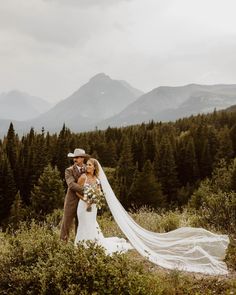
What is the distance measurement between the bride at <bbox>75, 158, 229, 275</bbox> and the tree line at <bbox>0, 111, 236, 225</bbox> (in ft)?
179

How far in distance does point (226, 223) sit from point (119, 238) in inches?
111

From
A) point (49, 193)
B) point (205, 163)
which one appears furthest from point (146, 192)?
point (205, 163)

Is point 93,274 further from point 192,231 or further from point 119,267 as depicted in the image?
point 192,231

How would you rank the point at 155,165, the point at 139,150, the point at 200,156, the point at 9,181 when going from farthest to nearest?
the point at 139,150, the point at 200,156, the point at 155,165, the point at 9,181

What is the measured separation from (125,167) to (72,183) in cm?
7376

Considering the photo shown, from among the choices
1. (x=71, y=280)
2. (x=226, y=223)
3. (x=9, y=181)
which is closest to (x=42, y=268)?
(x=71, y=280)

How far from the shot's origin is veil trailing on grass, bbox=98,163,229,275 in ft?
30.6

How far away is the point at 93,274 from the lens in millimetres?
6094

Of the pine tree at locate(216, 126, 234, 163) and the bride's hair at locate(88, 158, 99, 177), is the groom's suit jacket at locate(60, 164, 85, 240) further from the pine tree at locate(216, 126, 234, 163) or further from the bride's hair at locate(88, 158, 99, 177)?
the pine tree at locate(216, 126, 234, 163)

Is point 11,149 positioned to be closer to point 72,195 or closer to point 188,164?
point 188,164

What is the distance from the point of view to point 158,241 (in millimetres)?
10836

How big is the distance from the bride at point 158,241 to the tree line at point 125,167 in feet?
179

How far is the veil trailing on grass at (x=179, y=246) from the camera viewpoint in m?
9.33

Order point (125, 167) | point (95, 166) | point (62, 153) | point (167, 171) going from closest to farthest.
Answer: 1. point (95, 166)
2. point (125, 167)
3. point (167, 171)
4. point (62, 153)
